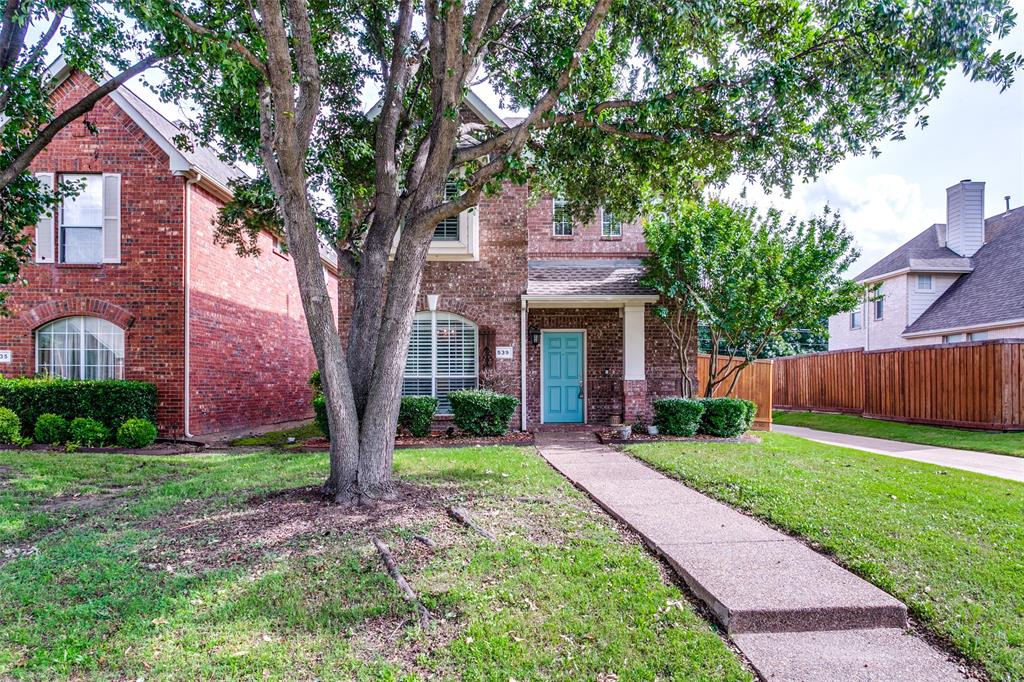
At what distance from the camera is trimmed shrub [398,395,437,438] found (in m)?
10.9

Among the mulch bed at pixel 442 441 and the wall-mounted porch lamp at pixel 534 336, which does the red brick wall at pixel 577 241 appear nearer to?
the wall-mounted porch lamp at pixel 534 336

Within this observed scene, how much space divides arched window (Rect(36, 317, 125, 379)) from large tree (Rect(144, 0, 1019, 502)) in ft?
16.5

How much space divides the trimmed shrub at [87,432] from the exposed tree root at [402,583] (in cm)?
812

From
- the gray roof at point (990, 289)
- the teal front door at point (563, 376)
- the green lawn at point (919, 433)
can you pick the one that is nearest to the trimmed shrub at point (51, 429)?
the teal front door at point (563, 376)

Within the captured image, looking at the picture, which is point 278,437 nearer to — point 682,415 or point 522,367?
point 522,367

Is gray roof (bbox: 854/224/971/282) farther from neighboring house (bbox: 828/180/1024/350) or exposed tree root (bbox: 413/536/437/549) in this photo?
exposed tree root (bbox: 413/536/437/549)

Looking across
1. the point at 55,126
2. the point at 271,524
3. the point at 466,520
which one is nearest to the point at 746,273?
the point at 466,520

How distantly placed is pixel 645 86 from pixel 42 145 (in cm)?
806

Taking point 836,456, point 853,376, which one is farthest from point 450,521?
point 853,376

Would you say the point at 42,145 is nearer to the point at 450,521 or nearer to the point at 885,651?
the point at 450,521

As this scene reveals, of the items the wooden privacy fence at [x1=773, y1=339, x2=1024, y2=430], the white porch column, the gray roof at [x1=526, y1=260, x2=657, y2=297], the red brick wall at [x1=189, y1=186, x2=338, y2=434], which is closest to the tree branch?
the red brick wall at [x1=189, y1=186, x2=338, y2=434]

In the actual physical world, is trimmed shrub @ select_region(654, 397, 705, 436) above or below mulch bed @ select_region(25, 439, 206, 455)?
above

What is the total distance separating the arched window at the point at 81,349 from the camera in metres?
11.2

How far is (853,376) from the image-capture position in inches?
643
